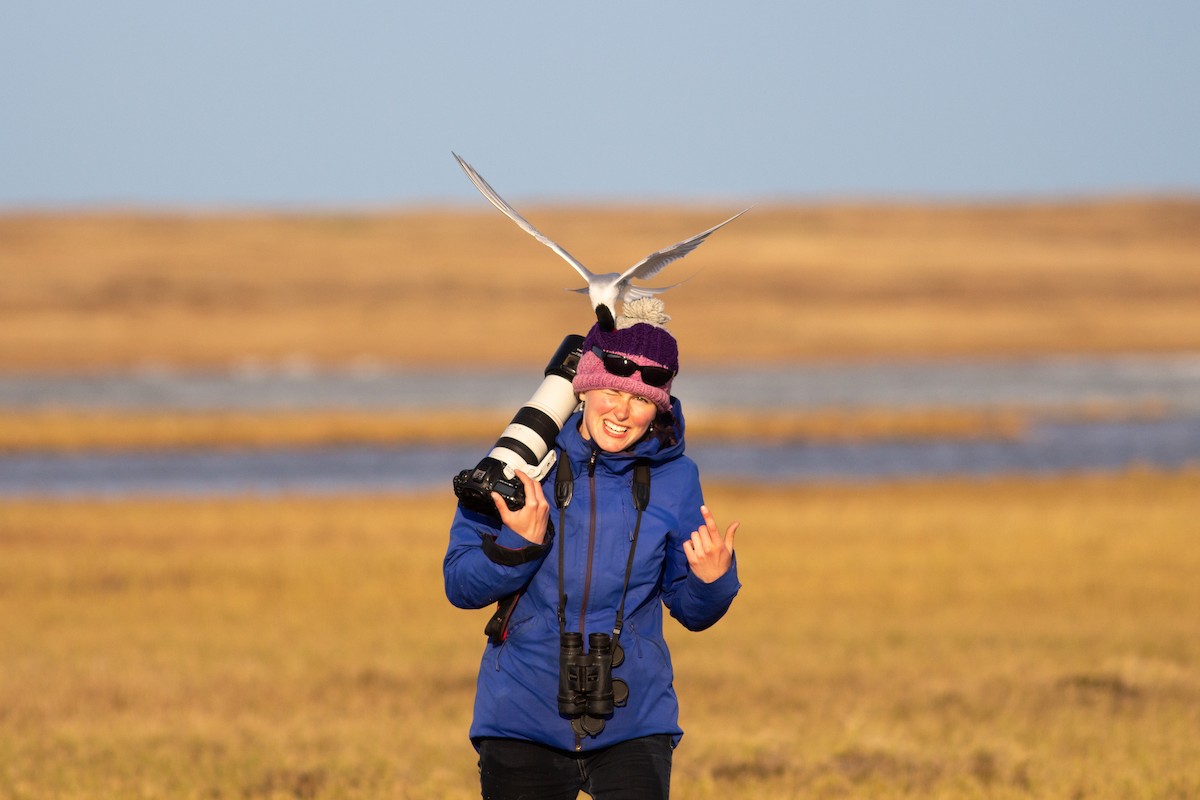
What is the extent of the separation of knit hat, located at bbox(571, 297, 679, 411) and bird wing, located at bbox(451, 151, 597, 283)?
0.19 m

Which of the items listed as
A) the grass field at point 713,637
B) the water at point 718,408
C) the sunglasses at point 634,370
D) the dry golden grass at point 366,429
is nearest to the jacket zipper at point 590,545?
the sunglasses at point 634,370

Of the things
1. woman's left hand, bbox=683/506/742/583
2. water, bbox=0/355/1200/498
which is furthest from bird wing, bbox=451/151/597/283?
water, bbox=0/355/1200/498

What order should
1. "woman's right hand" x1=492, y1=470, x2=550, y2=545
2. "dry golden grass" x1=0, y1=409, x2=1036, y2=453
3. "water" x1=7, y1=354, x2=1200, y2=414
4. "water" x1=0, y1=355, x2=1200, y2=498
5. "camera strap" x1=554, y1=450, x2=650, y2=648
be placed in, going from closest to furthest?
"woman's right hand" x1=492, y1=470, x2=550, y2=545 → "camera strap" x1=554, y1=450, x2=650, y2=648 → "water" x1=0, y1=355, x2=1200, y2=498 → "dry golden grass" x1=0, y1=409, x2=1036, y2=453 → "water" x1=7, y1=354, x2=1200, y2=414

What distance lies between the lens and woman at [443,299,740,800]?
17.8ft

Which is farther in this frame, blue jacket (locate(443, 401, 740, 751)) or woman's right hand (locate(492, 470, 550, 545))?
blue jacket (locate(443, 401, 740, 751))

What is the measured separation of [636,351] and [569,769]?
1.34 m

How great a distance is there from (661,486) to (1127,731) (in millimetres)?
5568

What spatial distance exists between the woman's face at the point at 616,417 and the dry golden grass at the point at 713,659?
11.6 ft

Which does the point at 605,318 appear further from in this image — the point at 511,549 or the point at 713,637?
the point at 713,637

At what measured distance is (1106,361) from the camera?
9056 centimetres

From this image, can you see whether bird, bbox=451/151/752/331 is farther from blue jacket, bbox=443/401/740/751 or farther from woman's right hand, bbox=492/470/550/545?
woman's right hand, bbox=492/470/550/545

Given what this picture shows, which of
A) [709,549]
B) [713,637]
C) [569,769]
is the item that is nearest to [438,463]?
[713,637]

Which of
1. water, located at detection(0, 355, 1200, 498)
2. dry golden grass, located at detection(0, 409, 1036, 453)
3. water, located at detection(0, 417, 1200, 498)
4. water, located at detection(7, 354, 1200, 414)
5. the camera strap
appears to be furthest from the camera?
water, located at detection(7, 354, 1200, 414)

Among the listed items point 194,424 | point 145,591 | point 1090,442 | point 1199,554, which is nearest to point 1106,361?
point 1090,442
